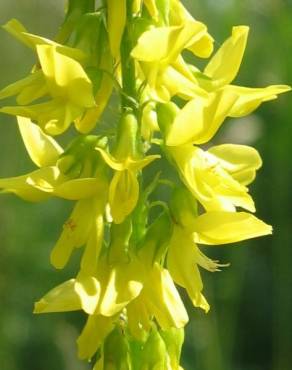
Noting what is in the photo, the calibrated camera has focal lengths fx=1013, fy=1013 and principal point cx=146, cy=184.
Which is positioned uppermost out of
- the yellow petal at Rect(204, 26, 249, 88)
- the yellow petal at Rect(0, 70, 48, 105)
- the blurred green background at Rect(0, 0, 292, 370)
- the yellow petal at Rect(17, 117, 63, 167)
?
the yellow petal at Rect(204, 26, 249, 88)

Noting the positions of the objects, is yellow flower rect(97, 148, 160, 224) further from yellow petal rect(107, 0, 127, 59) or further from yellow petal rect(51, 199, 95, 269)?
yellow petal rect(107, 0, 127, 59)

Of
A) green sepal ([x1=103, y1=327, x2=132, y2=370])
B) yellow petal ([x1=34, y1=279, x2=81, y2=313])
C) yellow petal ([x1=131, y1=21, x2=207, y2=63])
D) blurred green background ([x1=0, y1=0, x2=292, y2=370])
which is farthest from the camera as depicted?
blurred green background ([x1=0, y1=0, x2=292, y2=370])

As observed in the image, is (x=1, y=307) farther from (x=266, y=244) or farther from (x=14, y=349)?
(x=266, y=244)

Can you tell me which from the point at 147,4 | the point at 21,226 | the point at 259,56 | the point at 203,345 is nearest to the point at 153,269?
the point at 147,4

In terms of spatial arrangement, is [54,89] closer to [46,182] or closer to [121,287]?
[46,182]

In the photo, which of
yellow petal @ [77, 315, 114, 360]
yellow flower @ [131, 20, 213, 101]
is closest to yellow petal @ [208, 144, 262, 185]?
yellow flower @ [131, 20, 213, 101]

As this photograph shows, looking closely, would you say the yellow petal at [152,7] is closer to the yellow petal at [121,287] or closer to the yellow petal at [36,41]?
the yellow petal at [36,41]
